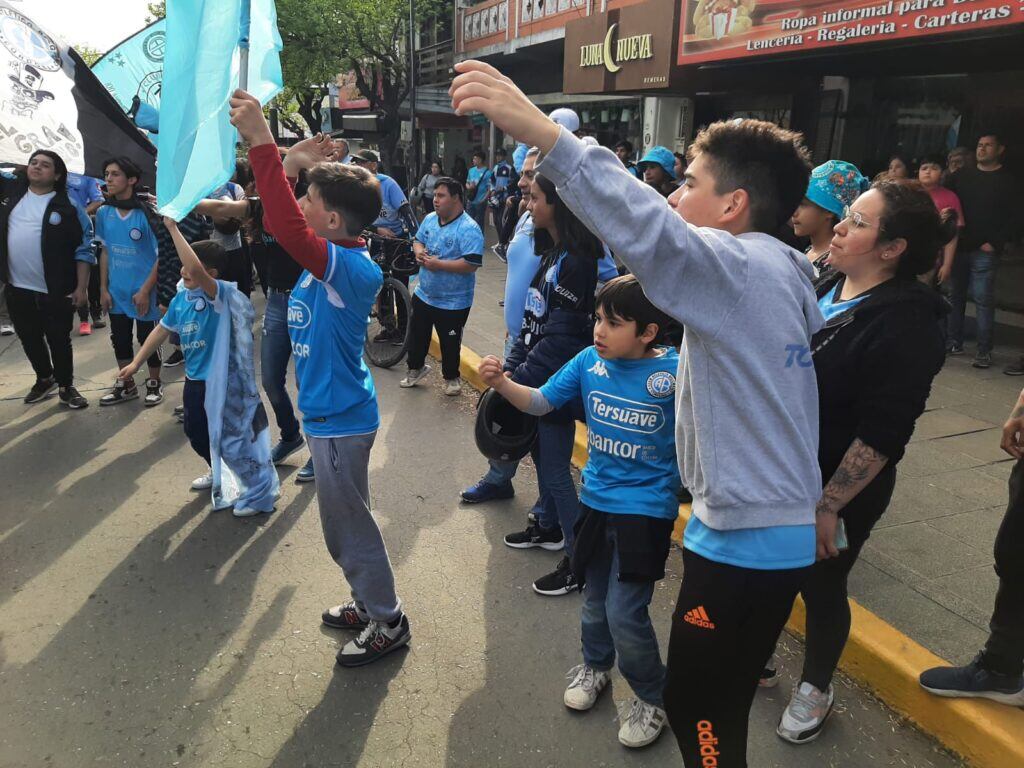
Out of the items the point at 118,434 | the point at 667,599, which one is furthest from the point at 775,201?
the point at 118,434

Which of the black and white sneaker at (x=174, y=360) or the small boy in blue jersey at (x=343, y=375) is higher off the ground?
the small boy in blue jersey at (x=343, y=375)

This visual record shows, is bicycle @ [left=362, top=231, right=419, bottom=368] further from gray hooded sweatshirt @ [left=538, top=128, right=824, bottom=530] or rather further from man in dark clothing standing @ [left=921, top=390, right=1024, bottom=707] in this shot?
gray hooded sweatshirt @ [left=538, top=128, right=824, bottom=530]

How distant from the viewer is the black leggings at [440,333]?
234 inches

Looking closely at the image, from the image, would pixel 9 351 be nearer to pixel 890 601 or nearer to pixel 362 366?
pixel 362 366

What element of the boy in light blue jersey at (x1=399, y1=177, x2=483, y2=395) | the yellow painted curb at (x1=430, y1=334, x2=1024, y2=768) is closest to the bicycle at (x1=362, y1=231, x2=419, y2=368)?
the boy in light blue jersey at (x1=399, y1=177, x2=483, y2=395)

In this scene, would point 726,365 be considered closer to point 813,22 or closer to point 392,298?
point 392,298

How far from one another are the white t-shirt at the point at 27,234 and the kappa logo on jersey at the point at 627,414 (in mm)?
5012

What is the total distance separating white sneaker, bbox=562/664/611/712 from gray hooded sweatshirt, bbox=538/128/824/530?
4.32ft

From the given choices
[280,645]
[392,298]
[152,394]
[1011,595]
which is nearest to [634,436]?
[1011,595]

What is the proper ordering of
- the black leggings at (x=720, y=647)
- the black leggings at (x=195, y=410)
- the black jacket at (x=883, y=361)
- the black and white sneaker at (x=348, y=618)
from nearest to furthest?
the black leggings at (x=720, y=647) → the black jacket at (x=883, y=361) → the black and white sneaker at (x=348, y=618) → the black leggings at (x=195, y=410)

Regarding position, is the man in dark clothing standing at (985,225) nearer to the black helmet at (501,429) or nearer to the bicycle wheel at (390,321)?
the bicycle wheel at (390,321)

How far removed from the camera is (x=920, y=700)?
2.67 meters

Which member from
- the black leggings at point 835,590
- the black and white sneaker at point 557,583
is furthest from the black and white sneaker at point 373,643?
the black leggings at point 835,590

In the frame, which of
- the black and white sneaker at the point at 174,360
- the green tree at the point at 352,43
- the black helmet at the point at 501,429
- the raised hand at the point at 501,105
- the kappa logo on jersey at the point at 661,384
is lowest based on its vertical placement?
the black and white sneaker at the point at 174,360
